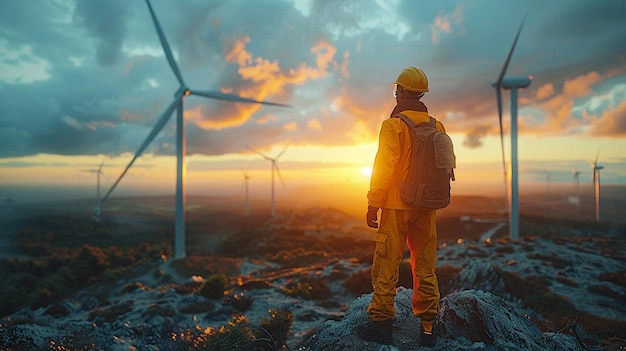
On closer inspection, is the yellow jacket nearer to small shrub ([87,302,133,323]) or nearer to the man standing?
the man standing

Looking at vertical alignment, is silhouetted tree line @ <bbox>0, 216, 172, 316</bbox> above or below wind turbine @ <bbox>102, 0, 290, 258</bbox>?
below

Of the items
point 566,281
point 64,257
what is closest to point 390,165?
point 566,281

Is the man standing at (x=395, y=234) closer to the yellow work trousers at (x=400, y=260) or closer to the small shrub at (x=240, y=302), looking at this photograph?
the yellow work trousers at (x=400, y=260)

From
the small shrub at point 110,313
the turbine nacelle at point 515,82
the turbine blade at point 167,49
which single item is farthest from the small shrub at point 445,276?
the turbine blade at point 167,49

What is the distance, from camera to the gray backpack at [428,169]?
5.18 metres

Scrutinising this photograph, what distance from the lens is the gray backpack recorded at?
518 centimetres

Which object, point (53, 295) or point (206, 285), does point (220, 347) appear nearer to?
point (206, 285)

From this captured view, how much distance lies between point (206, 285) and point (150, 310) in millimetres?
2624

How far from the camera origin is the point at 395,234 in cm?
538

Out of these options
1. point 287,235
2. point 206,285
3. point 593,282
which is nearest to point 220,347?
point 206,285

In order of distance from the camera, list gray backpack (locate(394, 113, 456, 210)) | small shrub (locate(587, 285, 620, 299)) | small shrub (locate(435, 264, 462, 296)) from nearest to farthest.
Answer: gray backpack (locate(394, 113, 456, 210)) < small shrub (locate(587, 285, 620, 299)) < small shrub (locate(435, 264, 462, 296))

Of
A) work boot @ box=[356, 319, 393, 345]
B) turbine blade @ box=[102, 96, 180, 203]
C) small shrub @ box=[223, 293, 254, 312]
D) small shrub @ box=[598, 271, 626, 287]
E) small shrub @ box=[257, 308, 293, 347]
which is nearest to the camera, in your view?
work boot @ box=[356, 319, 393, 345]

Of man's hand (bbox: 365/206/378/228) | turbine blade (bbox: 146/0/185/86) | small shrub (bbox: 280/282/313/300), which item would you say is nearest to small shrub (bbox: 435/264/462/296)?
small shrub (bbox: 280/282/313/300)

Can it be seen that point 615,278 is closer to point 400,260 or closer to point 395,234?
point 400,260
